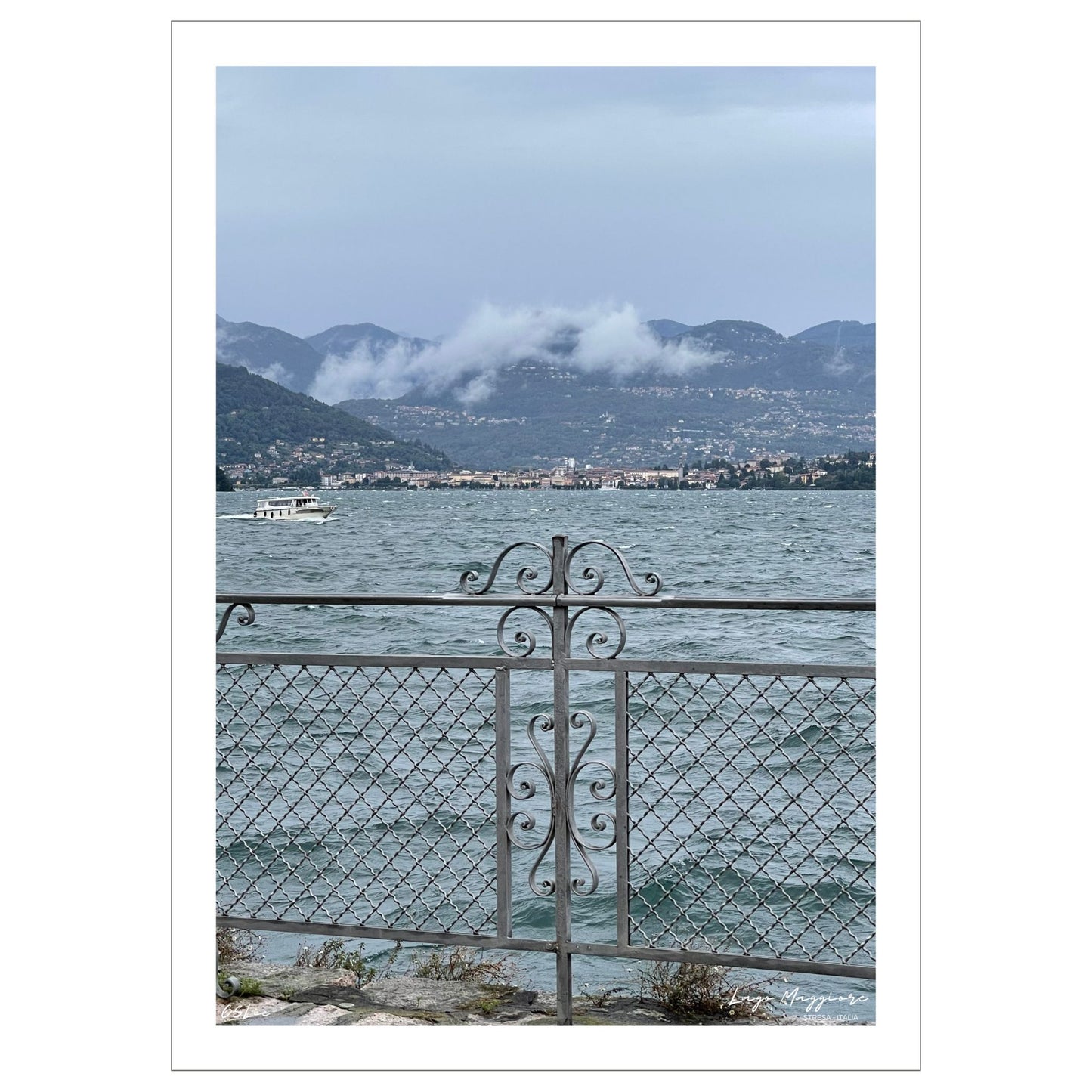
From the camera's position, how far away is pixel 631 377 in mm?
18953

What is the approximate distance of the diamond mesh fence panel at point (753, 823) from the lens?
6.86 ft

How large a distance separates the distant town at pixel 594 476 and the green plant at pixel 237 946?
582 cm

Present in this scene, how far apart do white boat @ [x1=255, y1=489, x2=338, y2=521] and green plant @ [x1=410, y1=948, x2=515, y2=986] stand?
21.5 ft

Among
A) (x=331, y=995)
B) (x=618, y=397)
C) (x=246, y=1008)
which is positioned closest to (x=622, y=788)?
(x=331, y=995)

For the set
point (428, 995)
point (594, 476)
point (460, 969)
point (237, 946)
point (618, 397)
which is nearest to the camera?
point (428, 995)

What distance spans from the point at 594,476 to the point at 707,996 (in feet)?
48.8

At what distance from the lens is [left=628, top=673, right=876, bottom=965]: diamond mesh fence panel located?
2.09 metres

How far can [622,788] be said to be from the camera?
200cm

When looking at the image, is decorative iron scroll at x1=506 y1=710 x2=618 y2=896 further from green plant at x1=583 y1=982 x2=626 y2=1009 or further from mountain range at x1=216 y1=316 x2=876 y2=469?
mountain range at x1=216 y1=316 x2=876 y2=469

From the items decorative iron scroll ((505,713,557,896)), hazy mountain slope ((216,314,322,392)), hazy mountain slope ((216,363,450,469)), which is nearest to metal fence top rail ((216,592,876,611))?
decorative iron scroll ((505,713,557,896))

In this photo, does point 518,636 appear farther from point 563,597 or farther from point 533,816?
point 533,816

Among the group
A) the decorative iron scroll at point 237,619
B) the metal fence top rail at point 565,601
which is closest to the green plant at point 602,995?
the metal fence top rail at point 565,601
